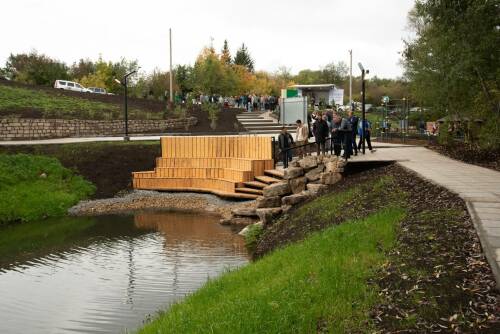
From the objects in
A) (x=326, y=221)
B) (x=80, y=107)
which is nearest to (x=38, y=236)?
(x=326, y=221)

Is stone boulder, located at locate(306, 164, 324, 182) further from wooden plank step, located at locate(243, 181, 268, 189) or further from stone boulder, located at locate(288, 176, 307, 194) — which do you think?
wooden plank step, located at locate(243, 181, 268, 189)

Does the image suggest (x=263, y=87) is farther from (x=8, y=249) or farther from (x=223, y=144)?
(x=8, y=249)

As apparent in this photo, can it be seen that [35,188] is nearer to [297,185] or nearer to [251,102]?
[297,185]

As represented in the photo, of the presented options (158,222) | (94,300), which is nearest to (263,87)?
(158,222)

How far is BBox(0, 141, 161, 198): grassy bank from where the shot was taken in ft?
72.7

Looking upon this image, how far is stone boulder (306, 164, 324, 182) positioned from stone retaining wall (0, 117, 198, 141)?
18096mm

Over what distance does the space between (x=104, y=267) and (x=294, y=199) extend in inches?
210

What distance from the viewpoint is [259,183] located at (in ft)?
62.7

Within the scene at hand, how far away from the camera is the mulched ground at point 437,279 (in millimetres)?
4871

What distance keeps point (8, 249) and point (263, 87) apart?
185ft

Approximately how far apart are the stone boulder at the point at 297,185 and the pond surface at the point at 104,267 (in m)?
2.18

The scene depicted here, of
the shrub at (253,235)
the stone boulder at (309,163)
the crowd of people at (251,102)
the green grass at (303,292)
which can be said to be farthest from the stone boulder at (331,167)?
the crowd of people at (251,102)

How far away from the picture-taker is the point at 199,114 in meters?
37.0

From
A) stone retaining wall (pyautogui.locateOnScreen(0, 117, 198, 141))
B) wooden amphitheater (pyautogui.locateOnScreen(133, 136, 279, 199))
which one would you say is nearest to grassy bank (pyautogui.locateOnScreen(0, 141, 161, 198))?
wooden amphitheater (pyautogui.locateOnScreen(133, 136, 279, 199))
